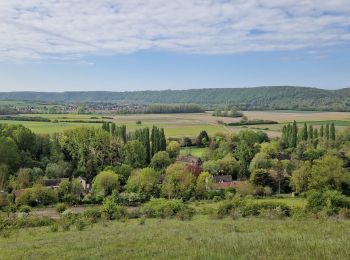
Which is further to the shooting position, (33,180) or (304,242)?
(33,180)

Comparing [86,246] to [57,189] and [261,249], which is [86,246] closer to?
[261,249]

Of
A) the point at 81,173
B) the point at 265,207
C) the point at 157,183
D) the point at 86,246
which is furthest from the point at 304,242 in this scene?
the point at 81,173

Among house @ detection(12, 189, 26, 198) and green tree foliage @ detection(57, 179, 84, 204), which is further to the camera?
house @ detection(12, 189, 26, 198)

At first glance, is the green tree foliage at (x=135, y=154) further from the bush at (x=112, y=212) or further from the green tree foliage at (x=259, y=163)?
the bush at (x=112, y=212)

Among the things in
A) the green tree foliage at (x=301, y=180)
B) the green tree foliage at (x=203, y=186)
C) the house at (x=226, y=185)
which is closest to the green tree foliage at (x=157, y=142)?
the house at (x=226, y=185)

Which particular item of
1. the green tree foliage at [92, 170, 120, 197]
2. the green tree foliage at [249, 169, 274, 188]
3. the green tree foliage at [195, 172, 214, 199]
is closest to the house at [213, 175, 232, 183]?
the green tree foliage at [195, 172, 214, 199]

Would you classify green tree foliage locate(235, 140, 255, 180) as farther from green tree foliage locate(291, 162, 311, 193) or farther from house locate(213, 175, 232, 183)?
green tree foliage locate(291, 162, 311, 193)

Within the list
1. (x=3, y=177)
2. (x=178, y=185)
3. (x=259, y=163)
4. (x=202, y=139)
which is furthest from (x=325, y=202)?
(x=202, y=139)
